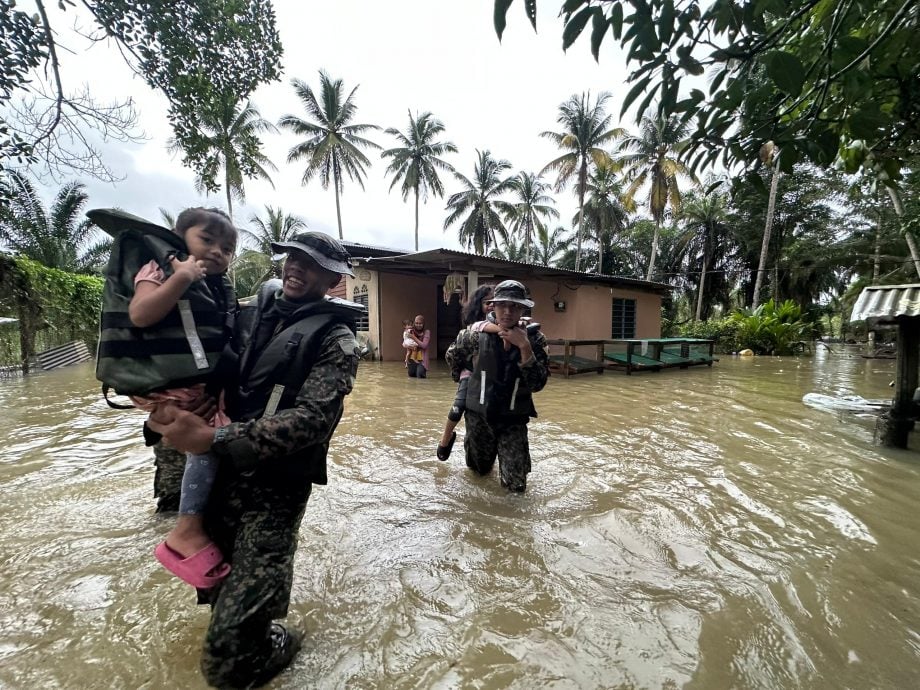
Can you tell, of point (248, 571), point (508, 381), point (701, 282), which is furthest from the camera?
point (701, 282)

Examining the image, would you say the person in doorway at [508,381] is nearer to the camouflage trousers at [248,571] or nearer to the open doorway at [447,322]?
the camouflage trousers at [248,571]

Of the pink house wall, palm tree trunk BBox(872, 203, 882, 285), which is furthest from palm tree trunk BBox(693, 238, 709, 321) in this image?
the pink house wall

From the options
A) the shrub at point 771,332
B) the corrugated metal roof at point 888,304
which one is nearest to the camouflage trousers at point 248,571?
the corrugated metal roof at point 888,304

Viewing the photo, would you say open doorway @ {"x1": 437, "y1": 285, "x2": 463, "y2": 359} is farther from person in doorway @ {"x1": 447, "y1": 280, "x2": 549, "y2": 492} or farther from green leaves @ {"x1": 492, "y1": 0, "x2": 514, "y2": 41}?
green leaves @ {"x1": 492, "y1": 0, "x2": 514, "y2": 41}

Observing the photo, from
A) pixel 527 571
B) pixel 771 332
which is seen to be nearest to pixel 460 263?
pixel 527 571

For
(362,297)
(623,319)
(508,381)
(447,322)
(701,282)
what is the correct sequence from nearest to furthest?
(508,381)
(362,297)
(447,322)
(623,319)
(701,282)

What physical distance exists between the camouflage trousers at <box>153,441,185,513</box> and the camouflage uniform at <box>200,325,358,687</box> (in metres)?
1.69

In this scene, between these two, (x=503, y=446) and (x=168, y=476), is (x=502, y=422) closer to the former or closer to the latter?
(x=503, y=446)

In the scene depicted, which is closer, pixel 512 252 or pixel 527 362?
pixel 527 362

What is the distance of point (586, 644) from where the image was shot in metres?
1.89

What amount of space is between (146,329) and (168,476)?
229 centimetres

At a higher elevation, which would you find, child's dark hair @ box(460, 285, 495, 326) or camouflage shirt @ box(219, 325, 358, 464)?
child's dark hair @ box(460, 285, 495, 326)

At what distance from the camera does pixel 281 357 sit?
1524mm

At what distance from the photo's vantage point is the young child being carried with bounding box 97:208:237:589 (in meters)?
1.26
